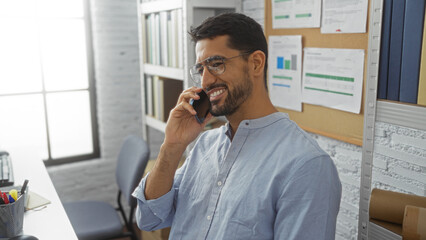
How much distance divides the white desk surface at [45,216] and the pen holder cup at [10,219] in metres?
0.06

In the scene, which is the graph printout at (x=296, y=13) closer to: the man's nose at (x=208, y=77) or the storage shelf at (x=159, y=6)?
the storage shelf at (x=159, y=6)

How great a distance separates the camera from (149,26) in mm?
2812

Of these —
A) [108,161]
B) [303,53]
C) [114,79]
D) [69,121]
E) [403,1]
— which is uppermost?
[403,1]

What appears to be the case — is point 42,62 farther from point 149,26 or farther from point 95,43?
point 149,26

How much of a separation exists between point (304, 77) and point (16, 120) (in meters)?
2.25

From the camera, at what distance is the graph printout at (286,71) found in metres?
2.12

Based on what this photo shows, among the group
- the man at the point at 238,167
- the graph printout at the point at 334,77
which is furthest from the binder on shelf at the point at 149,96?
the man at the point at 238,167

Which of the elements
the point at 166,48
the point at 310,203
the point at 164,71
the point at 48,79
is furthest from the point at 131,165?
the point at 310,203

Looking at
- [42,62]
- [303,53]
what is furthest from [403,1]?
[42,62]

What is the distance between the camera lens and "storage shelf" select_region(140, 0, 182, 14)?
7.86 ft

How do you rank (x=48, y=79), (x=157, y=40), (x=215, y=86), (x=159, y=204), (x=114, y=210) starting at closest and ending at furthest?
(x=215, y=86)
(x=159, y=204)
(x=114, y=210)
(x=157, y=40)
(x=48, y=79)

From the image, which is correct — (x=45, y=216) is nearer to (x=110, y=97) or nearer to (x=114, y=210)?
(x=114, y=210)

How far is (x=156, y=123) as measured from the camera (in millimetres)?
2863

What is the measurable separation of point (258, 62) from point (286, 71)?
1.03 m
